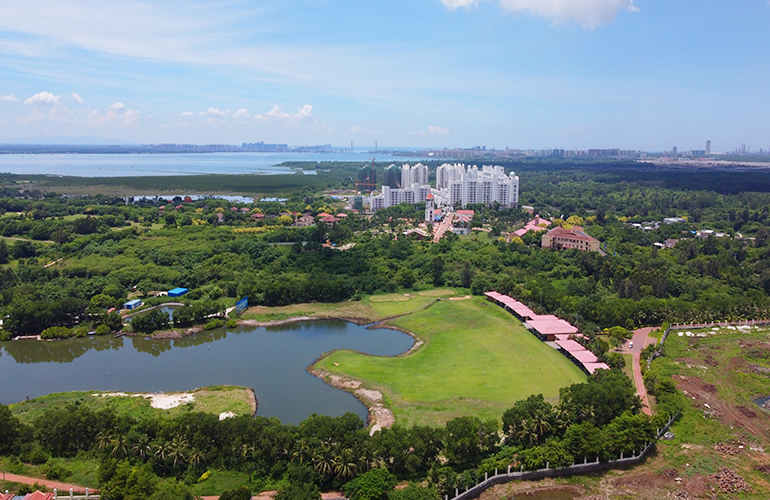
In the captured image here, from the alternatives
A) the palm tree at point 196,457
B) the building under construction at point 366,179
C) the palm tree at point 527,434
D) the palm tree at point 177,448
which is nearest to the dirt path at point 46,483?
the palm tree at point 177,448

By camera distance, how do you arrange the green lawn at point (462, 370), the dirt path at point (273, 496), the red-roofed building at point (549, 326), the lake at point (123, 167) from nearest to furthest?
the dirt path at point (273, 496), the green lawn at point (462, 370), the red-roofed building at point (549, 326), the lake at point (123, 167)

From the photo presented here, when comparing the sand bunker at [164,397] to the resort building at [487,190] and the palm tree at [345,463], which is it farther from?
the resort building at [487,190]

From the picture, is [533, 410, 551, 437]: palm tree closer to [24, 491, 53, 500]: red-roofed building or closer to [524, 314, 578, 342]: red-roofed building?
[524, 314, 578, 342]: red-roofed building

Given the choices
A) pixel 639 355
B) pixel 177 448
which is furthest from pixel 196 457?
pixel 639 355

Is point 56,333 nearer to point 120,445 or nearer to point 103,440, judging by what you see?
point 103,440

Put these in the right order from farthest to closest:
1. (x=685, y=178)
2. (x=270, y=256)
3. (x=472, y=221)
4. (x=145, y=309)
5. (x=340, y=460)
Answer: (x=685, y=178) < (x=472, y=221) < (x=270, y=256) < (x=145, y=309) < (x=340, y=460)

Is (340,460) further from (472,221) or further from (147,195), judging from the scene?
(147,195)

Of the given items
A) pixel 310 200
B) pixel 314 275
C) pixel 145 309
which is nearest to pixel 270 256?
pixel 314 275

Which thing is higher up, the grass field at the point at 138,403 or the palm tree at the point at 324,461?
the palm tree at the point at 324,461
